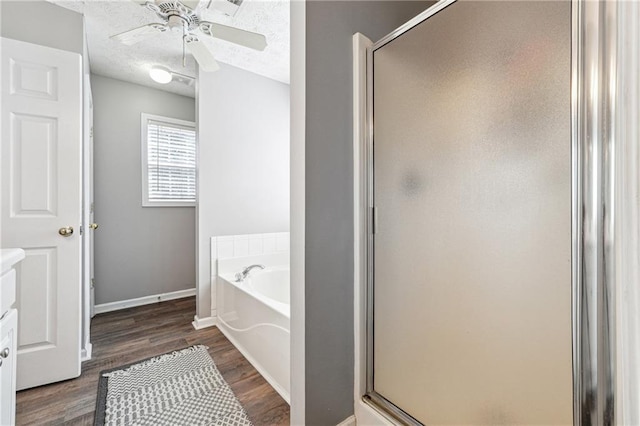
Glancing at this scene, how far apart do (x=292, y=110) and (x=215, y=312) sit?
2.17m

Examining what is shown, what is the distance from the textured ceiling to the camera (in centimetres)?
194

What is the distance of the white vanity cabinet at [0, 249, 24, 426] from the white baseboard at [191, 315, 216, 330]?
5.43ft

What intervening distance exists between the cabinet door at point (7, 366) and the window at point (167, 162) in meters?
2.55

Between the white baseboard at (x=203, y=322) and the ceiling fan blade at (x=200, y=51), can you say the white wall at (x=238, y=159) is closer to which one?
the white baseboard at (x=203, y=322)

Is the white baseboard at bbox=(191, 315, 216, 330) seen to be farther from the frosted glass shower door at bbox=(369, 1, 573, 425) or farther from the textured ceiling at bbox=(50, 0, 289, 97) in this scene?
the textured ceiling at bbox=(50, 0, 289, 97)

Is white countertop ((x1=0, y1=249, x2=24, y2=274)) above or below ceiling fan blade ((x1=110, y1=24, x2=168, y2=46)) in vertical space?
below

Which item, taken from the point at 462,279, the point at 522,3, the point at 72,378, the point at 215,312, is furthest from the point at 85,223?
the point at 522,3

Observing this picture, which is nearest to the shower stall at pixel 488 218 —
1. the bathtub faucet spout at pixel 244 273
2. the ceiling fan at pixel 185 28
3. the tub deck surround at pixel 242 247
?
the ceiling fan at pixel 185 28

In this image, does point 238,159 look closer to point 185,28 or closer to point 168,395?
point 185,28

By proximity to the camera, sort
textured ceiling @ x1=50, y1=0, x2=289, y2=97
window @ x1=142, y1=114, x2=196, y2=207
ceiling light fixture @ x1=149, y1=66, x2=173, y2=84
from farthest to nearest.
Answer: window @ x1=142, y1=114, x2=196, y2=207
ceiling light fixture @ x1=149, y1=66, x2=173, y2=84
textured ceiling @ x1=50, y1=0, x2=289, y2=97

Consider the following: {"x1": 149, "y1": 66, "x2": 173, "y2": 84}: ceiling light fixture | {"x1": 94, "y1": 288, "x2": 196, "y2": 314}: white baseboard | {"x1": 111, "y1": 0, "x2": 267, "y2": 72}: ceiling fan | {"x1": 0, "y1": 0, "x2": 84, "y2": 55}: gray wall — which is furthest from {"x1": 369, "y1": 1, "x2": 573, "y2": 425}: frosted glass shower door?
{"x1": 94, "y1": 288, "x2": 196, "y2": 314}: white baseboard

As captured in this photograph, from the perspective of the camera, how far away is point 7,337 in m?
0.84

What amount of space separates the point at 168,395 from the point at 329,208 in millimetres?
1467

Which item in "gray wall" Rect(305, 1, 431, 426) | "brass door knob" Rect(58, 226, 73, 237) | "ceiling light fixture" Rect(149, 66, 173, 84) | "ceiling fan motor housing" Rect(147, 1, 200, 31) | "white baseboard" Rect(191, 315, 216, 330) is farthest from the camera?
"white baseboard" Rect(191, 315, 216, 330)
